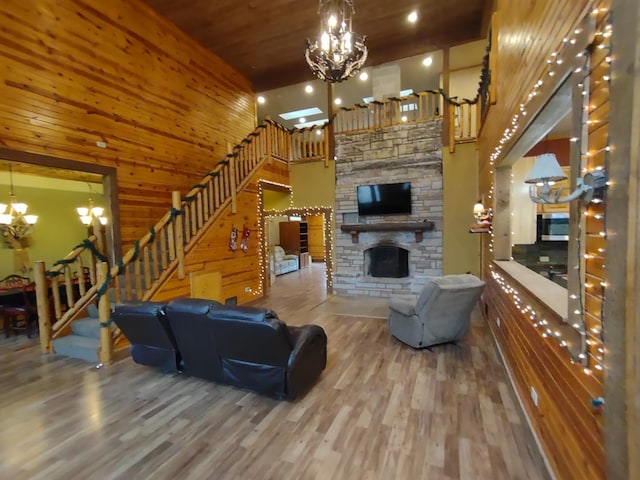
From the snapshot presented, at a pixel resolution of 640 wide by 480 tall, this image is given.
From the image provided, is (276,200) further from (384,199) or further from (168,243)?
(168,243)

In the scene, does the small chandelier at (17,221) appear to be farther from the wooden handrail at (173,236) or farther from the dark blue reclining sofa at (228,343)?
the dark blue reclining sofa at (228,343)

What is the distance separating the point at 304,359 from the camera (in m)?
2.79

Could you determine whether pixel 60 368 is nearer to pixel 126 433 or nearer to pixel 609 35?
pixel 126 433

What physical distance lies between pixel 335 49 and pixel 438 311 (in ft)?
10.9

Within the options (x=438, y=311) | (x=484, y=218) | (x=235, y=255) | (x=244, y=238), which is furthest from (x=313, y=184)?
(x=438, y=311)

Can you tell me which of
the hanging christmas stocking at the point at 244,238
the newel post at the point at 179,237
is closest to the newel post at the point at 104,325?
the newel post at the point at 179,237

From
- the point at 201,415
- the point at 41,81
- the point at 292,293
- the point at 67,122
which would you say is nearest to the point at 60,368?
the point at 201,415

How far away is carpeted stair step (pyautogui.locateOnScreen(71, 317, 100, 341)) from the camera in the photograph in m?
4.13

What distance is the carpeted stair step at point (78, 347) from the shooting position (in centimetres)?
377

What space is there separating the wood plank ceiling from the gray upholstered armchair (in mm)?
5124

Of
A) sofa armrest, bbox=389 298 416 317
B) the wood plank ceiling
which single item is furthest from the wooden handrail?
sofa armrest, bbox=389 298 416 317

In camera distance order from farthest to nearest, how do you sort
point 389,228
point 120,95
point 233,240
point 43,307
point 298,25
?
point 389,228, point 298,25, point 233,240, point 120,95, point 43,307

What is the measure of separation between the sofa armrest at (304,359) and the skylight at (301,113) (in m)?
9.19

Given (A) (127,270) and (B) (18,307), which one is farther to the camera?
(B) (18,307)
